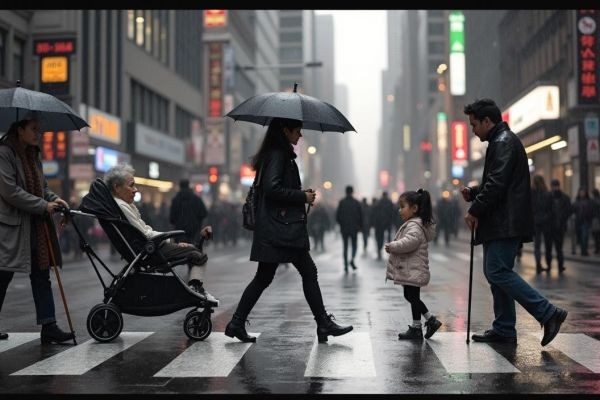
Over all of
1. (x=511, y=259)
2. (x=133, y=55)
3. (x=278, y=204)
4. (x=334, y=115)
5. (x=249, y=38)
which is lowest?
(x=511, y=259)

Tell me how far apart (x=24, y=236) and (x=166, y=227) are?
2616 centimetres

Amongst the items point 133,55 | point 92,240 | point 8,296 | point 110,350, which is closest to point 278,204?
point 110,350

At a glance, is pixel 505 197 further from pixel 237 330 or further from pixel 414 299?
pixel 237 330

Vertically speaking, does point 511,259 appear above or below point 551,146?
below

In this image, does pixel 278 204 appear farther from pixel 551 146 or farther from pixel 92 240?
pixel 551 146

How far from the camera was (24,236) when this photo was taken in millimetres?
7172

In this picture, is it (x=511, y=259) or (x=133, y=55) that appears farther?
(x=133, y=55)

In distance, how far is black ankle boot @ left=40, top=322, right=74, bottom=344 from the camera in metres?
7.34

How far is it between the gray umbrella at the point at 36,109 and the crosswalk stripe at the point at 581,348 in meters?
4.94

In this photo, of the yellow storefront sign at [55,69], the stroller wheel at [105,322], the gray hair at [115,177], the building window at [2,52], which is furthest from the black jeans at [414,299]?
the building window at [2,52]

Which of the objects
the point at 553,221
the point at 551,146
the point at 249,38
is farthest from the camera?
the point at 249,38

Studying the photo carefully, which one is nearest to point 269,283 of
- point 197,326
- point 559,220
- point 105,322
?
point 197,326

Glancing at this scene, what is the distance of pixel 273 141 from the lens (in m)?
7.50

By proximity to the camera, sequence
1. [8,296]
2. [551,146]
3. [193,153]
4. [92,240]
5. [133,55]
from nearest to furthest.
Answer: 1. [8,296]
2. [92,240]
3. [551,146]
4. [133,55]
5. [193,153]
